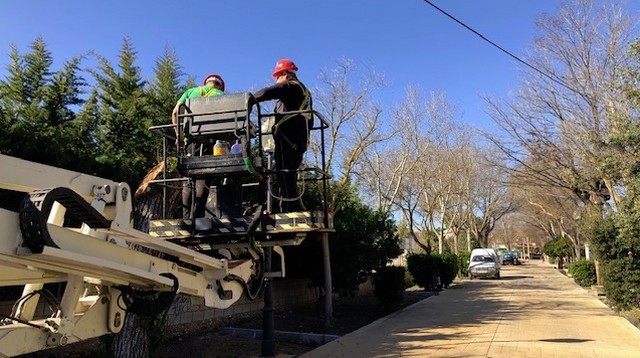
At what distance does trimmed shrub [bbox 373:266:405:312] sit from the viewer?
14.7 m

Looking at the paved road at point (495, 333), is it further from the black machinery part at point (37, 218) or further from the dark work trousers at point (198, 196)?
the black machinery part at point (37, 218)

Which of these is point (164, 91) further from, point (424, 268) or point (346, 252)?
point (424, 268)

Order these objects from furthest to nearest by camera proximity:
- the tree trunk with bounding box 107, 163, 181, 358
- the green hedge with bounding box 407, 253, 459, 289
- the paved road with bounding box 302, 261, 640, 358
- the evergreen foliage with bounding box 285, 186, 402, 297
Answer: the green hedge with bounding box 407, 253, 459, 289, the evergreen foliage with bounding box 285, 186, 402, 297, the paved road with bounding box 302, 261, 640, 358, the tree trunk with bounding box 107, 163, 181, 358

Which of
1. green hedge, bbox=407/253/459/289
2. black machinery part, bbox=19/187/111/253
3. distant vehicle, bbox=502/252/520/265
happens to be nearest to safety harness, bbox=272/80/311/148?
black machinery part, bbox=19/187/111/253

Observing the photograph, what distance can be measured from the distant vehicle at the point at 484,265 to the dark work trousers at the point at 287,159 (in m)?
28.4

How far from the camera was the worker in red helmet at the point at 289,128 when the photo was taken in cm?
564

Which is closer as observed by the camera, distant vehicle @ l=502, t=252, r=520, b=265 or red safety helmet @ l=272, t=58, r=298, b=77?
red safety helmet @ l=272, t=58, r=298, b=77

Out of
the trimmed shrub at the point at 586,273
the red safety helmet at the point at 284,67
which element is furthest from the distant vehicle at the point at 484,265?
the red safety helmet at the point at 284,67

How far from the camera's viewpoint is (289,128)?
5.79 metres

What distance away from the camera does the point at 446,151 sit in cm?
2680

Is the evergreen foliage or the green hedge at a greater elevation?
the evergreen foliage

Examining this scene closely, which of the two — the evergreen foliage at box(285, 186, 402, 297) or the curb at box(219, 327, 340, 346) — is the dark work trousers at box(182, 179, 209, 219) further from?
the evergreen foliage at box(285, 186, 402, 297)

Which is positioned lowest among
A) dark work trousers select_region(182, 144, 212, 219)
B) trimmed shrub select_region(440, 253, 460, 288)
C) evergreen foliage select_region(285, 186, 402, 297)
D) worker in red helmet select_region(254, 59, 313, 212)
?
trimmed shrub select_region(440, 253, 460, 288)

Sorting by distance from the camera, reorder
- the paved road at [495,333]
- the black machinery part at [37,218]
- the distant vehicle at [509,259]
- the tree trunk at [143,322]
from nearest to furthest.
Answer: the black machinery part at [37,218] < the tree trunk at [143,322] < the paved road at [495,333] < the distant vehicle at [509,259]
